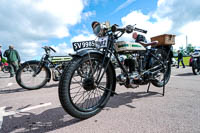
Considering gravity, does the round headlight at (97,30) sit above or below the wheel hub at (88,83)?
above

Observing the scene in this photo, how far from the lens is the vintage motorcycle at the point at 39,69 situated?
336 centimetres

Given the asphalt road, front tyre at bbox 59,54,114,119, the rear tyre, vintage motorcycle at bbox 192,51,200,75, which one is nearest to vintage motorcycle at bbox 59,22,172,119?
front tyre at bbox 59,54,114,119

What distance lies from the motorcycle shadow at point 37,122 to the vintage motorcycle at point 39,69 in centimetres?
188

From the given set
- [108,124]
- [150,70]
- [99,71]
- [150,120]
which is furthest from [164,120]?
[150,70]

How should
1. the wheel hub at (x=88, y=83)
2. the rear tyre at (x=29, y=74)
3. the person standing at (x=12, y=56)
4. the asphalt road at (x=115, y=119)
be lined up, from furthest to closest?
the person standing at (x=12, y=56), the rear tyre at (x=29, y=74), the wheel hub at (x=88, y=83), the asphalt road at (x=115, y=119)

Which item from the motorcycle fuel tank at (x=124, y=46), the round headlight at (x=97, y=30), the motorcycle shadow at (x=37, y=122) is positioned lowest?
the motorcycle shadow at (x=37, y=122)

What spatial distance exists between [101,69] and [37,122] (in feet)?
3.56

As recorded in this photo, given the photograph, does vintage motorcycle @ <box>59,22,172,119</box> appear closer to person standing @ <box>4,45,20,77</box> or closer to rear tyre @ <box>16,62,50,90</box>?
rear tyre @ <box>16,62,50,90</box>

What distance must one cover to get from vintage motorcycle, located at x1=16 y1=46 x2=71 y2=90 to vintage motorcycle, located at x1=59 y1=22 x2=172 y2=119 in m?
1.98

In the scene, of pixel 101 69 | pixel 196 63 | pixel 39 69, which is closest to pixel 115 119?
pixel 101 69

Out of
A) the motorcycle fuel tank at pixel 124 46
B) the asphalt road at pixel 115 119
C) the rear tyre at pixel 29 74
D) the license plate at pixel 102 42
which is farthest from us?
the rear tyre at pixel 29 74

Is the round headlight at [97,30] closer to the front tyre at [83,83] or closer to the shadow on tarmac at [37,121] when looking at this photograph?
the front tyre at [83,83]

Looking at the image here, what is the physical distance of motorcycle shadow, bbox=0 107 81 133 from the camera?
4.46 feet

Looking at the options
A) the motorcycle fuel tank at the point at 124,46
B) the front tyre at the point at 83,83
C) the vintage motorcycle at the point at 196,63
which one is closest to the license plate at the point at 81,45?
the front tyre at the point at 83,83
